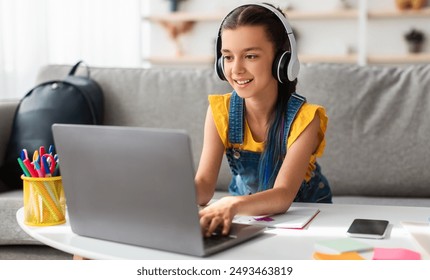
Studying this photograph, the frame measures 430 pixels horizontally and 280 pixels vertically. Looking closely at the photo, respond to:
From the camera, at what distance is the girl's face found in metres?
1.36

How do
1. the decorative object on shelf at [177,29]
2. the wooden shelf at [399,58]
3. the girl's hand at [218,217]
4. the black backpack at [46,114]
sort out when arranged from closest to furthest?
the girl's hand at [218,217] → the black backpack at [46,114] → the wooden shelf at [399,58] → the decorative object on shelf at [177,29]

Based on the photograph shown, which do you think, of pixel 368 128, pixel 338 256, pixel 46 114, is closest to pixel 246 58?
pixel 338 256

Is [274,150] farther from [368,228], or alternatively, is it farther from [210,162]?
[368,228]

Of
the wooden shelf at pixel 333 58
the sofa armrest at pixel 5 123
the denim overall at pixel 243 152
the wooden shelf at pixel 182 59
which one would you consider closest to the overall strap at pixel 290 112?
the denim overall at pixel 243 152

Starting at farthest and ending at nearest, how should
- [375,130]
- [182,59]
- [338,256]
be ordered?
[182,59], [375,130], [338,256]

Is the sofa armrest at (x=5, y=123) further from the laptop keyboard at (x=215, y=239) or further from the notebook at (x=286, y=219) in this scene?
the laptop keyboard at (x=215, y=239)

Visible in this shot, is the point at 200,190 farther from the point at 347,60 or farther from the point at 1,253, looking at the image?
the point at 347,60

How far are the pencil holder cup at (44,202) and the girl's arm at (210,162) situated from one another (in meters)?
0.34

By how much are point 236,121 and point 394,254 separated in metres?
0.68

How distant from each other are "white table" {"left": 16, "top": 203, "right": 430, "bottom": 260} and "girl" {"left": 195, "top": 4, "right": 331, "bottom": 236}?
0.16 metres

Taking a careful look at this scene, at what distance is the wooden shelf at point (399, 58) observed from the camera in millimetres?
4461

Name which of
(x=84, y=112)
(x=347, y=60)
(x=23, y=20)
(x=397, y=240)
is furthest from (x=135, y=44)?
(x=397, y=240)

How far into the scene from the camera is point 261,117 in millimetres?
1521

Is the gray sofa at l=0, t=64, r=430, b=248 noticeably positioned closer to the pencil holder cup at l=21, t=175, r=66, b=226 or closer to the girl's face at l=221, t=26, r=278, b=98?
the girl's face at l=221, t=26, r=278, b=98
